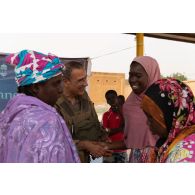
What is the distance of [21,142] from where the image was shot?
173 centimetres

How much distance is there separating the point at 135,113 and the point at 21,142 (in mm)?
1455

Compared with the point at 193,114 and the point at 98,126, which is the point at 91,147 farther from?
the point at 193,114

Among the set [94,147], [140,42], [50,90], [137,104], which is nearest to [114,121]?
[140,42]

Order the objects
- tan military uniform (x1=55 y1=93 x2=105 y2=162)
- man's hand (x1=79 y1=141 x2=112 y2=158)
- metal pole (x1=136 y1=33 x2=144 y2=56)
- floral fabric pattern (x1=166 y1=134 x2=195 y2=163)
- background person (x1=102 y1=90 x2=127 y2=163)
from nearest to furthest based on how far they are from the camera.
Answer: floral fabric pattern (x1=166 y1=134 x2=195 y2=163) < man's hand (x1=79 y1=141 x2=112 y2=158) < tan military uniform (x1=55 y1=93 x2=105 y2=162) < metal pole (x1=136 y1=33 x2=144 y2=56) < background person (x1=102 y1=90 x2=127 y2=163)

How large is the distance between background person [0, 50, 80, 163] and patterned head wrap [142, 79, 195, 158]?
56 centimetres

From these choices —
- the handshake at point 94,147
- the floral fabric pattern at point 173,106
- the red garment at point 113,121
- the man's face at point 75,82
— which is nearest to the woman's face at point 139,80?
the man's face at point 75,82

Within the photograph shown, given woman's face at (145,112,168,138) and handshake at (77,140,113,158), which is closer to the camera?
woman's face at (145,112,168,138)

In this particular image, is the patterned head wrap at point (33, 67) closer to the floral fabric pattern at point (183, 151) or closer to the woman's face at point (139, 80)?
the floral fabric pattern at point (183, 151)

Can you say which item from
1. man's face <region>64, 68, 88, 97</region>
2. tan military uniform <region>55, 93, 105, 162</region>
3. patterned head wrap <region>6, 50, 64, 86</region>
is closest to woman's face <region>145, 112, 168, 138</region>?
patterned head wrap <region>6, 50, 64, 86</region>

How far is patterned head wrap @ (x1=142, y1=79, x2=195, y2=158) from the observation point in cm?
188

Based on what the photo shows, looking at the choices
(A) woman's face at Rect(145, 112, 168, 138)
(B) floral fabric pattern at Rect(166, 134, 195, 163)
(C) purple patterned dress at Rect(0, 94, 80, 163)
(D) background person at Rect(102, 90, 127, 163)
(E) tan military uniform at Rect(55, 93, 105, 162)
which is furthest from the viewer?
(D) background person at Rect(102, 90, 127, 163)

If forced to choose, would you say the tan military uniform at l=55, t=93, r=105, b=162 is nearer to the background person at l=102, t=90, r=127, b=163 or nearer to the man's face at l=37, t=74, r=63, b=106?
the man's face at l=37, t=74, r=63, b=106

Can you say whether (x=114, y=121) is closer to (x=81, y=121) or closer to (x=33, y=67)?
(x=81, y=121)

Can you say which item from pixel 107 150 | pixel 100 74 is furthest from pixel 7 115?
pixel 100 74
